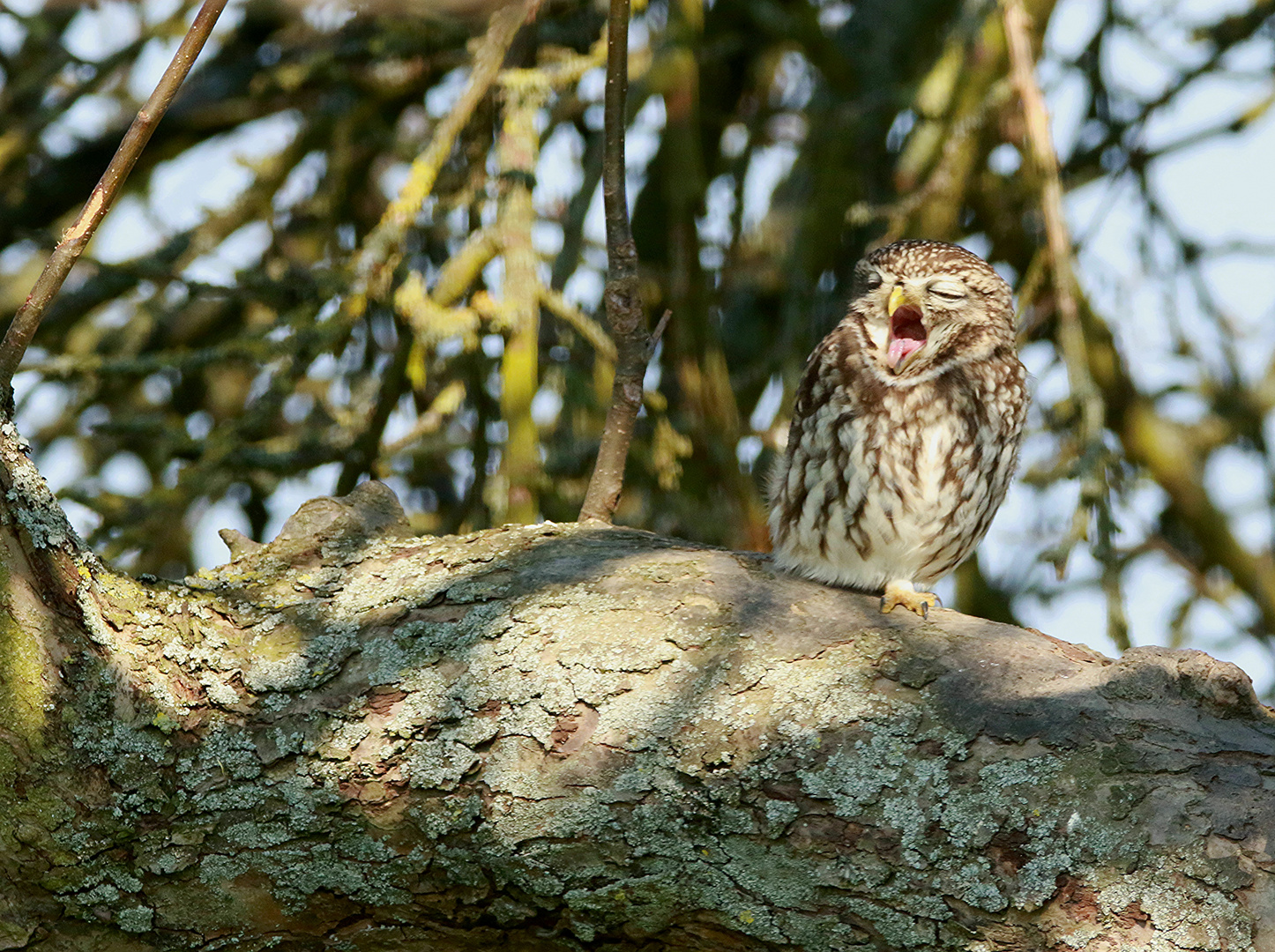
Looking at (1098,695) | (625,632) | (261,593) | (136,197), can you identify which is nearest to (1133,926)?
(1098,695)

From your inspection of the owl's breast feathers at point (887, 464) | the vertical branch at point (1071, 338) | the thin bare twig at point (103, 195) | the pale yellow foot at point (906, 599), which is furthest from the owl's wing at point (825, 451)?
the thin bare twig at point (103, 195)

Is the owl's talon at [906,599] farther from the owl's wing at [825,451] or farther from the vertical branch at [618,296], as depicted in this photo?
the vertical branch at [618,296]

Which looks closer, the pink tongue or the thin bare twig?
the thin bare twig

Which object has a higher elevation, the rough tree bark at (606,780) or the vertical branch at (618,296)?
the vertical branch at (618,296)

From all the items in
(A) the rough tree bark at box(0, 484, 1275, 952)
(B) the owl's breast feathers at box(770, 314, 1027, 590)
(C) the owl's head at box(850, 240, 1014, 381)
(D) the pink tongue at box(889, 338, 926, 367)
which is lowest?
(A) the rough tree bark at box(0, 484, 1275, 952)

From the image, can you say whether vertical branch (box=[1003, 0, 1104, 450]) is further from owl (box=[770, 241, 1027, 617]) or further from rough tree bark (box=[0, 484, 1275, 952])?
rough tree bark (box=[0, 484, 1275, 952])

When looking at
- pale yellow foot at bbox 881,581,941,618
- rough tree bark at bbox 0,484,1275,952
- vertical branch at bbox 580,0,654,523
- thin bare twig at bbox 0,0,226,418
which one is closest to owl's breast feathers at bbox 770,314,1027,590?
pale yellow foot at bbox 881,581,941,618

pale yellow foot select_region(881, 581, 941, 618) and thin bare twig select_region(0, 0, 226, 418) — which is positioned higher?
thin bare twig select_region(0, 0, 226, 418)

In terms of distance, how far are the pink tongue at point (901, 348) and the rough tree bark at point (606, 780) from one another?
1101mm

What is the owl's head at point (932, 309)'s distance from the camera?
3.12 meters

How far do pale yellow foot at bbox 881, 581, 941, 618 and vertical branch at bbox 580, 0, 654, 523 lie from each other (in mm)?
557

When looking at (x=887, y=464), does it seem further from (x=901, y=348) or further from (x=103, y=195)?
(x=103, y=195)

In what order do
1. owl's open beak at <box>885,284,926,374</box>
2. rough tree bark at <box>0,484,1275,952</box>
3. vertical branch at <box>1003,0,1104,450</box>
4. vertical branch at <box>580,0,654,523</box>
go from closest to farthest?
1. rough tree bark at <box>0,484,1275,952</box>
2. vertical branch at <box>580,0,654,523</box>
3. owl's open beak at <box>885,284,926,374</box>
4. vertical branch at <box>1003,0,1104,450</box>

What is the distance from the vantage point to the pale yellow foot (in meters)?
→ 2.35
